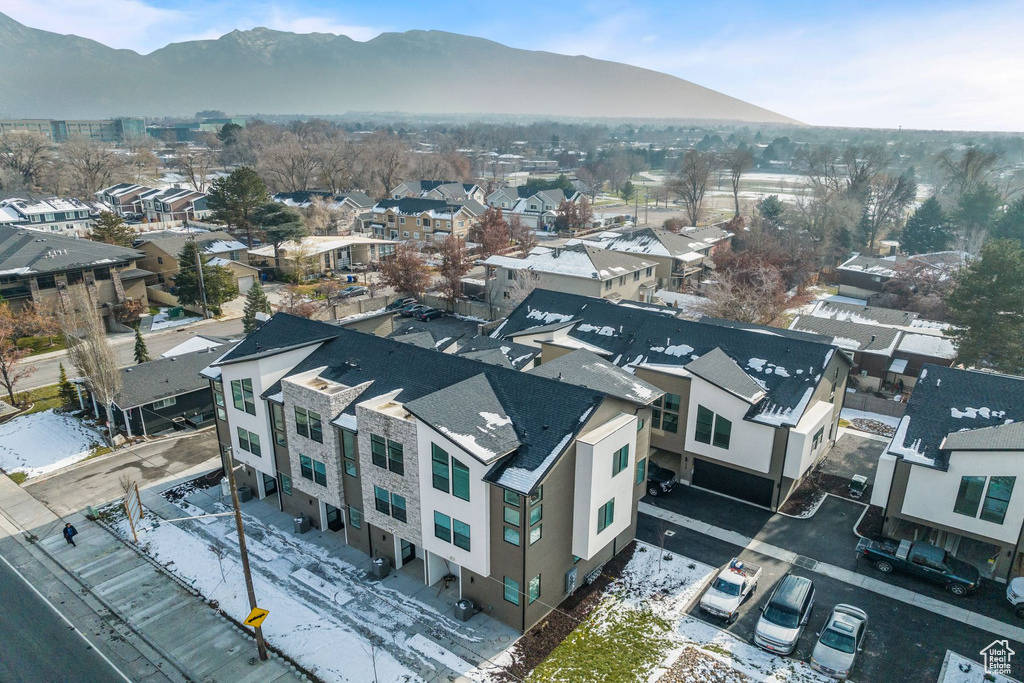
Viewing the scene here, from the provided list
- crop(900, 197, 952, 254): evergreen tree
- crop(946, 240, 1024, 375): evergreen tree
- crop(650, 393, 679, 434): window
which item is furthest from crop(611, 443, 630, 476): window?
crop(900, 197, 952, 254): evergreen tree

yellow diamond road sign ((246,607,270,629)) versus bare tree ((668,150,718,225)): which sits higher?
bare tree ((668,150,718,225))

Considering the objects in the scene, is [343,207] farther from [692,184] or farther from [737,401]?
[737,401]

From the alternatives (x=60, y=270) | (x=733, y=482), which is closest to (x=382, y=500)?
(x=733, y=482)

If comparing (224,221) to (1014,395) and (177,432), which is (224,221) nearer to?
(177,432)

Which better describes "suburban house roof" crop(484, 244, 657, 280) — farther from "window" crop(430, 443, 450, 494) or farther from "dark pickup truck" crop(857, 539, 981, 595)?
"window" crop(430, 443, 450, 494)

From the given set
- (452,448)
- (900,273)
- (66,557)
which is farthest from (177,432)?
(900,273)
